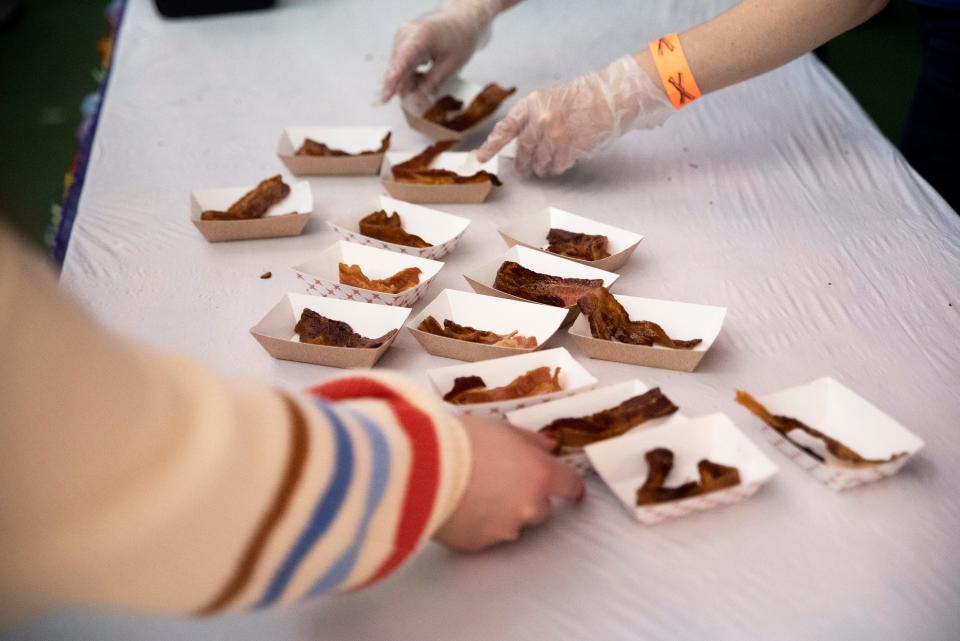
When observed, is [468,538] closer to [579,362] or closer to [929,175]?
[579,362]

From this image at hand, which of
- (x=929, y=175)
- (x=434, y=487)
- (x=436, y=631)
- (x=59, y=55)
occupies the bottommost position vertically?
(x=59, y=55)

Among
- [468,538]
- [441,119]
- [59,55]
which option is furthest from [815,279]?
[59,55]

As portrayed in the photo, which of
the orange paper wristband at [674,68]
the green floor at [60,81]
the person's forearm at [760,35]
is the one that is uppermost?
the person's forearm at [760,35]

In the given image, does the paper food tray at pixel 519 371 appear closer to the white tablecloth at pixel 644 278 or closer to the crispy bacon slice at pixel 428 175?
the white tablecloth at pixel 644 278

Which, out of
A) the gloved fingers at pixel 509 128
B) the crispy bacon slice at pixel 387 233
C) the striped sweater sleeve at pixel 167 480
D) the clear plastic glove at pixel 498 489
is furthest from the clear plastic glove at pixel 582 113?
the striped sweater sleeve at pixel 167 480

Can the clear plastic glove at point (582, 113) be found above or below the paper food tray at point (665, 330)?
above

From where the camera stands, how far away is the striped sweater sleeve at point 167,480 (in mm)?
540

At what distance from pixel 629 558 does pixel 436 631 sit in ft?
0.67

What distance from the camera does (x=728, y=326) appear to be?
1.21m

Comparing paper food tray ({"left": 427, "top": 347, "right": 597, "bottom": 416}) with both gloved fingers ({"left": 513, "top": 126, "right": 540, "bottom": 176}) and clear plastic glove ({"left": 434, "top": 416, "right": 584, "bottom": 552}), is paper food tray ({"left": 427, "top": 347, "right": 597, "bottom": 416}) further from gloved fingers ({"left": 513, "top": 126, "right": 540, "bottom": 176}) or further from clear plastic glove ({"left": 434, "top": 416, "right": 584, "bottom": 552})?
gloved fingers ({"left": 513, "top": 126, "right": 540, "bottom": 176})

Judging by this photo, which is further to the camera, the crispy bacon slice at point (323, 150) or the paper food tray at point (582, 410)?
the crispy bacon slice at point (323, 150)

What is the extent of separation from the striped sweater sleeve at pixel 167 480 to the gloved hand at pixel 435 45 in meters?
1.24

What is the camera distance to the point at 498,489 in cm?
80

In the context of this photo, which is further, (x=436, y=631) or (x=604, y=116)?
(x=604, y=116)
